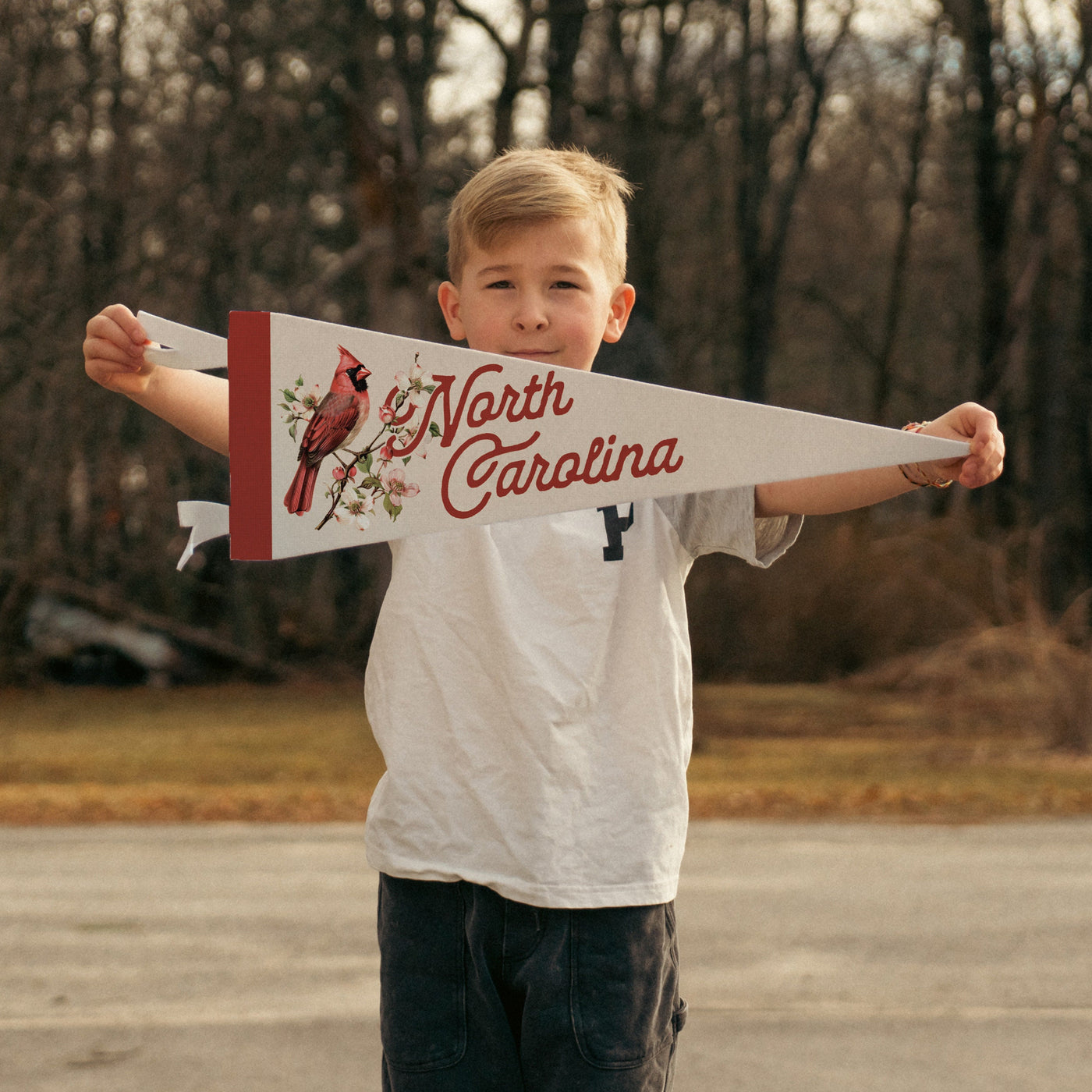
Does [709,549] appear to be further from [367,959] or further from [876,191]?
[876,191]

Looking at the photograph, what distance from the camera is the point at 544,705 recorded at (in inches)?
64.1

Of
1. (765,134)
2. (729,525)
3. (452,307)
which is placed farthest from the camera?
(765,134)

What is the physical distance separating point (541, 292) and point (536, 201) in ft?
0.36

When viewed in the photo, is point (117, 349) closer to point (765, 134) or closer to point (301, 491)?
point (301, 491)

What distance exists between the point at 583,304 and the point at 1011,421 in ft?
52.3

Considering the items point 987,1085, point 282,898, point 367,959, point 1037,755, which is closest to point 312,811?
point 282,898

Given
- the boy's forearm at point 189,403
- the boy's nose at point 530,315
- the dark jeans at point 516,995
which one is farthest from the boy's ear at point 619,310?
the dark jeans at point 516,995

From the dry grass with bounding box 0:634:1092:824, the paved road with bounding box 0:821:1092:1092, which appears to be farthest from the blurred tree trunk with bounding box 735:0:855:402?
the paved road with bounding box 0:821:1092:1092

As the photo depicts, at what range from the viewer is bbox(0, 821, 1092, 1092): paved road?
3.04m

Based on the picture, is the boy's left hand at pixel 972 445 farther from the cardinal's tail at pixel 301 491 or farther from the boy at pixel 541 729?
the cardinal's tail at pixel 301 491

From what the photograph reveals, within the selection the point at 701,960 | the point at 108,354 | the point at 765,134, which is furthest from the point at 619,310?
the point at 765,134

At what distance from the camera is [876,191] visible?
64.9 feet

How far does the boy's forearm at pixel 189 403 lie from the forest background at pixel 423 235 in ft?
21.5

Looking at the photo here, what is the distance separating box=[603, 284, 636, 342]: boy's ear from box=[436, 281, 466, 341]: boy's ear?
0.62 feet
